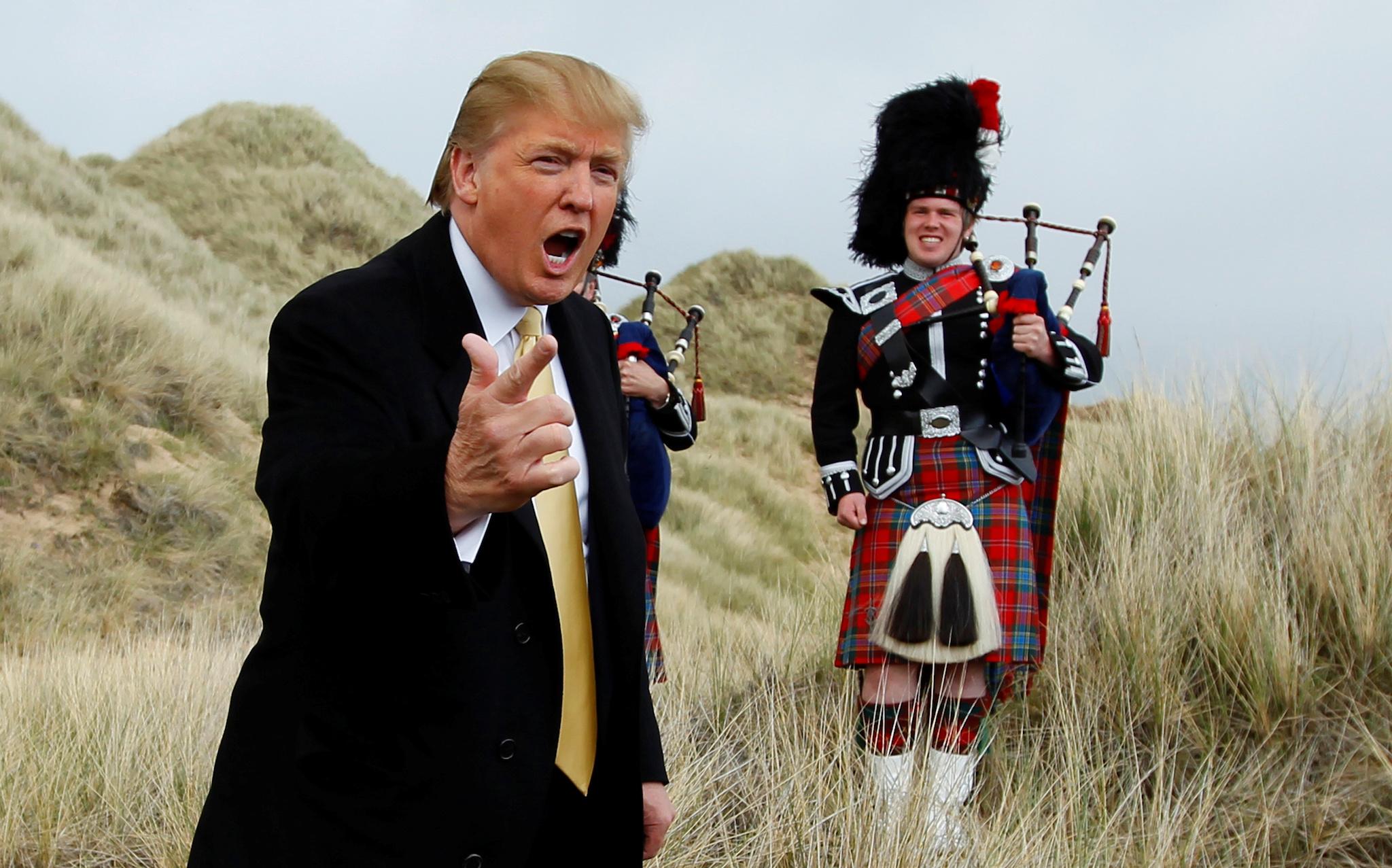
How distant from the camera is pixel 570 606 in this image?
70.2 inches

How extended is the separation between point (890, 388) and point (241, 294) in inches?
571

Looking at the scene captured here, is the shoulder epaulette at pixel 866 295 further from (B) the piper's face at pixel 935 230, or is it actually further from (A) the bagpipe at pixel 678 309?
(A) the bagpipe at pixel 678 309

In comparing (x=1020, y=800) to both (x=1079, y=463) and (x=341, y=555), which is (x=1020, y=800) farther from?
(x=341, y=555)

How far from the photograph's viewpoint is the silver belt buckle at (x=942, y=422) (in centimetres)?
378

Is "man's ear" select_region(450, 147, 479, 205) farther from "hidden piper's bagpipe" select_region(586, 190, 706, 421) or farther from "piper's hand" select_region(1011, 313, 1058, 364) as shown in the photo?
"hidden piper's bagpipe" select_region(586, 190, 706, 421)

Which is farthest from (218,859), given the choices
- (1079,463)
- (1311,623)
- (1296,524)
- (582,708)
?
(1079,463)

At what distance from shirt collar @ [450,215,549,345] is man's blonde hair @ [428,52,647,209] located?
93 millimetres

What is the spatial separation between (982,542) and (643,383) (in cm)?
140

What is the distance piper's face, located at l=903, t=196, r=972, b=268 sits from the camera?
3938 mm

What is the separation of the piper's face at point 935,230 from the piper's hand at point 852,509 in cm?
74

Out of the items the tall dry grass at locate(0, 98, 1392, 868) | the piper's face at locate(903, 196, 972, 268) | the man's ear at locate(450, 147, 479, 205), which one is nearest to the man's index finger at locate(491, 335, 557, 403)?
the man's ear at locate(450, 147, 479, 205)

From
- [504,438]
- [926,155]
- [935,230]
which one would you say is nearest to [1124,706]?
[935,230]

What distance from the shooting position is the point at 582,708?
6.01 ft

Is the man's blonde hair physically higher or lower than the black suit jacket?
higher
